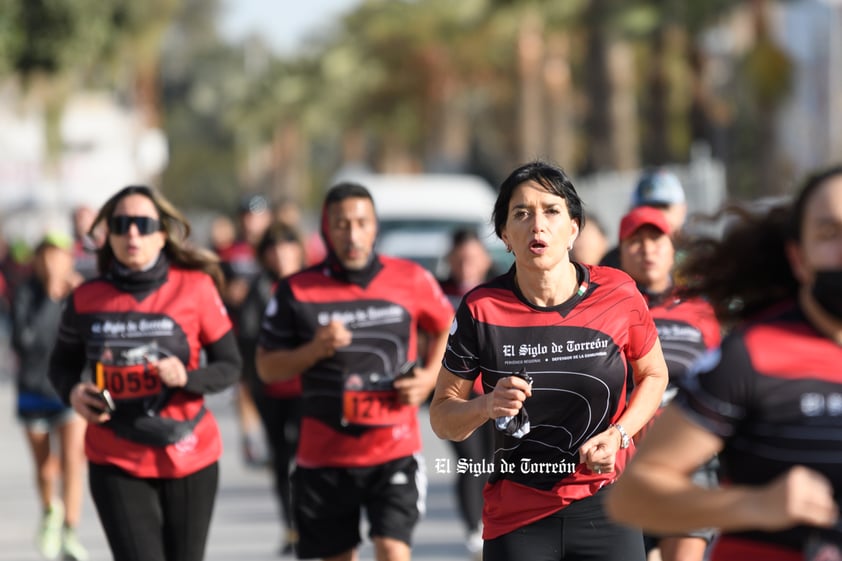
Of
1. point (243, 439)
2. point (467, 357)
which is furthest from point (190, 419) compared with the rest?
point (243, 439)

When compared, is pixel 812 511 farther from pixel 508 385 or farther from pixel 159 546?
pixel 159 546

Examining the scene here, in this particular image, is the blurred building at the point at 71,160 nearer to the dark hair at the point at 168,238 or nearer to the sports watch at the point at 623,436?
the dark hair at the point at 168,238

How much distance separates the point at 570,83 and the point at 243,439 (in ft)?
124

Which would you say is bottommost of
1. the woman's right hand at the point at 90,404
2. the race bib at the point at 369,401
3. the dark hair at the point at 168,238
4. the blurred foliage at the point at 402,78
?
the race bib at the point at 369,401

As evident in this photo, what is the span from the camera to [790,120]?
169ft

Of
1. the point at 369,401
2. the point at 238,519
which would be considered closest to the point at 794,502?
the point at 369,401

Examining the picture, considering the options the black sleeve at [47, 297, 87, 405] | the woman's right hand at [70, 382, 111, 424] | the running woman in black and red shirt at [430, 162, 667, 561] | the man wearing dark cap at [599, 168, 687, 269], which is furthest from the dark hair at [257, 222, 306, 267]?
the running woman in black and red shirt at [430, 162, 667, 561]

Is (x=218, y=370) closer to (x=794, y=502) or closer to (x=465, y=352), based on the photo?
(x=465, y=352)

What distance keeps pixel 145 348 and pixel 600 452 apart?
2.47 metres

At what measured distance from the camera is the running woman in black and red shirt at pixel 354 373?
741 cm

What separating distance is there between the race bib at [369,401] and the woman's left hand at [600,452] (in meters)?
2.33

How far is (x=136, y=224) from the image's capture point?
718 centimetres

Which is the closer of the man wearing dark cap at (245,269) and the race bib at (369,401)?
the race bib at (369,401)

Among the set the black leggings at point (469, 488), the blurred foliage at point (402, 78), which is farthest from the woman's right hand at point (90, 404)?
the blurred foliage at point (402, 78)
